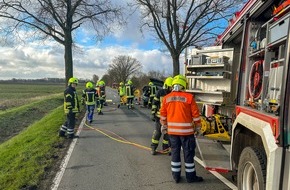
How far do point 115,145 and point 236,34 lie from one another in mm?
4426

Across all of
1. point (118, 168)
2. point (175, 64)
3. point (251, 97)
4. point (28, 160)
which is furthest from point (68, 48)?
point (251, 97)

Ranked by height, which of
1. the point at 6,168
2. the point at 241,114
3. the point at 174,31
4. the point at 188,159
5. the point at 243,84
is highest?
the point at 174,31

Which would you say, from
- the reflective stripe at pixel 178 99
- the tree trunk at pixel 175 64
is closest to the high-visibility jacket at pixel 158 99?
the reflective stripe at pixel 178 99

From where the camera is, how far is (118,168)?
683cm

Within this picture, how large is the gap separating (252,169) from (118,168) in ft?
11.2

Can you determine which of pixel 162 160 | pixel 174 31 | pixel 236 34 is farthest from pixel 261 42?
pixel 174 31

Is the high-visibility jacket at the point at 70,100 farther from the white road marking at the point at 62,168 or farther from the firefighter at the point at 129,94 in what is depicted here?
the firefighter at the point at 129,94

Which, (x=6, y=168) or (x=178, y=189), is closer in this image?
(x=178, y=189)

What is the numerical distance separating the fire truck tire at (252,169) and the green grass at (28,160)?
3.49 m

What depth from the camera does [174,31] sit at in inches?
1082

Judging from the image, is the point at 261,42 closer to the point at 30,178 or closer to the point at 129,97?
the point at 30,178

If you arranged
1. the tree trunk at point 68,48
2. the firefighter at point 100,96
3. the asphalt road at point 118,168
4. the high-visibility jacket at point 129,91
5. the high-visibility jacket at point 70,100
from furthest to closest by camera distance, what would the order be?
1. the tree trunk at point 68,48
2. the high-visibility jacket at point 129,91
3. the firefighter at point 100,96
4. the high-visibility jacket at point 70,100
5. the asphalt road at point 118,168

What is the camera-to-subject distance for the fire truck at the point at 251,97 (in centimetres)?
305

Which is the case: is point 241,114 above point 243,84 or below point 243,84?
below
